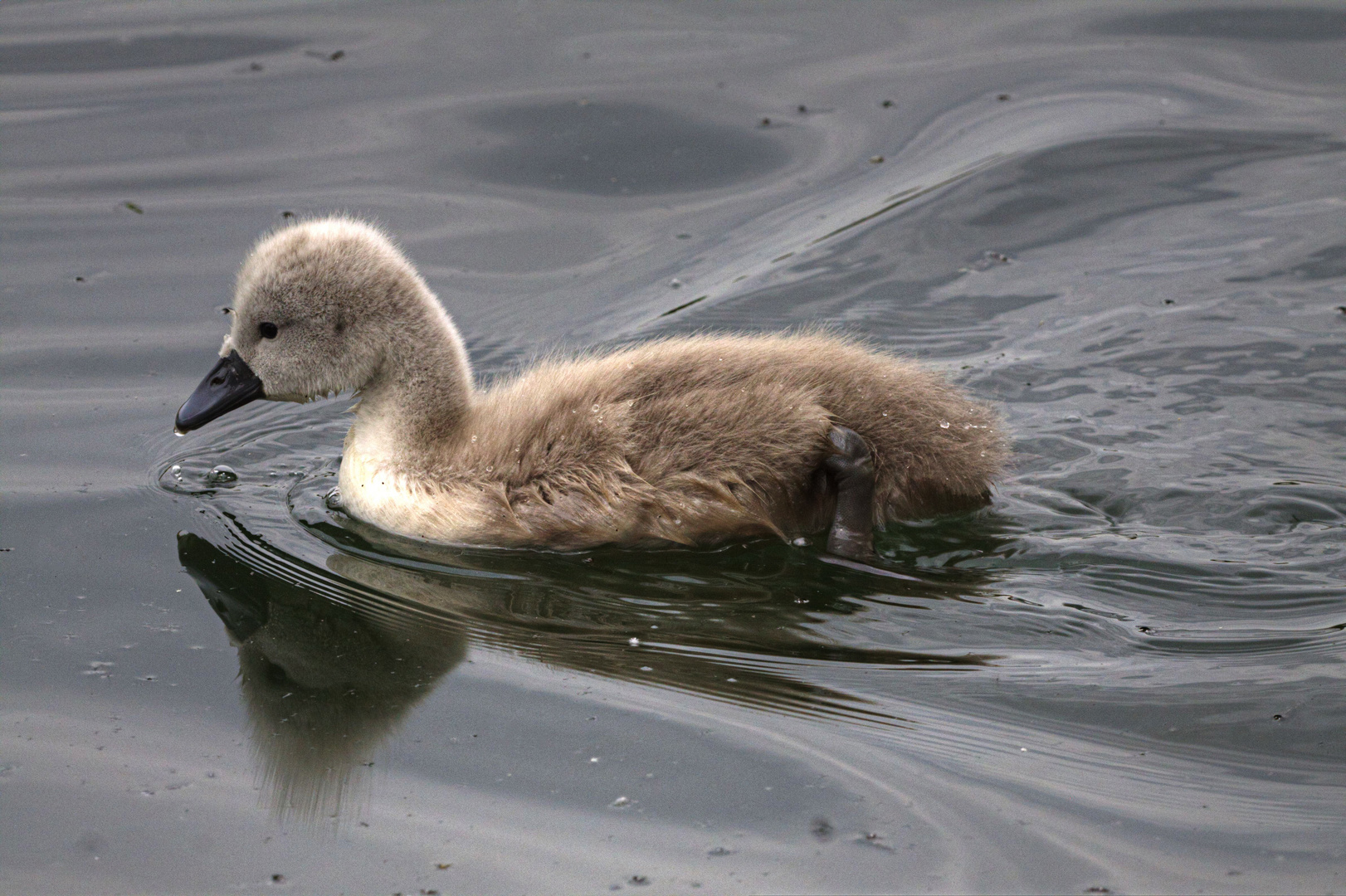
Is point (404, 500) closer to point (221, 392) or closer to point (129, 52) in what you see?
point (221, 392)

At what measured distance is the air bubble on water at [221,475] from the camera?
5691 millimetres

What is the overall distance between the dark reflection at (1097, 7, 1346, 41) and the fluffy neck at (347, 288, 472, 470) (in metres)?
6.42

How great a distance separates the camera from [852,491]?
4910mm

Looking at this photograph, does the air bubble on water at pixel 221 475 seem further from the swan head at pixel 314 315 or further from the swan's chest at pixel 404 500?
the swan's chest at pixel 404 500

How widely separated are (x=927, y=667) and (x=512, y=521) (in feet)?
5.07

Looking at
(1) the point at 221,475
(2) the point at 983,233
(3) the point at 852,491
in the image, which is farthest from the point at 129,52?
(3) the point at 852,491

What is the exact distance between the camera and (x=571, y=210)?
26.9 feet

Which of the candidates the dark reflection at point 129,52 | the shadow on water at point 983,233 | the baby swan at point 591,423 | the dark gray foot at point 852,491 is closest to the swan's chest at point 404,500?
the baby swan at point 591,423

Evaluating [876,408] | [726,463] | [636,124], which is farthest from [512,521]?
[636,124]

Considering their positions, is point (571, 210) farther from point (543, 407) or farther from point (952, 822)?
point (952, 822)

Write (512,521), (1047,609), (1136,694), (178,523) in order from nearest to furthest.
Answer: (1136,694)
(1047,609)
(512,521)
(178,523)

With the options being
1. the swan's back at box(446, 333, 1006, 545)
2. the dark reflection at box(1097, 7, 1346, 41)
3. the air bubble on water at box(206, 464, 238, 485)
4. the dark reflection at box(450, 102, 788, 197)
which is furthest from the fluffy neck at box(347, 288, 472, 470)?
the dark reflection at box(1097, 7, 1346, 41)

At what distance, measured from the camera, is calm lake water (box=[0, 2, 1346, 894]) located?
360cm

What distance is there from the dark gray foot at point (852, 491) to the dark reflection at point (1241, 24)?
6.12 m
